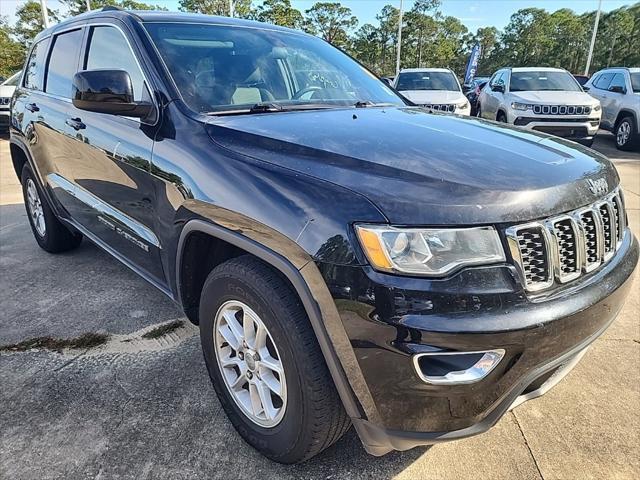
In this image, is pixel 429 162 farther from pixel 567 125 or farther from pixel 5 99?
pixel 5 99

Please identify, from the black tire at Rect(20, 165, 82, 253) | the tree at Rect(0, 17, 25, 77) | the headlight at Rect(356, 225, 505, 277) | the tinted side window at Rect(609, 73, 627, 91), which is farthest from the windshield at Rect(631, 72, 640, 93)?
the tree at Rect(0, 17, 25, 77)

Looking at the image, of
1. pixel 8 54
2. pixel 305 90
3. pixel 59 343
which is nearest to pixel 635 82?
pixel 305 90

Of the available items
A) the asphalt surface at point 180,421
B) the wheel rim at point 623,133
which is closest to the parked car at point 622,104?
the wheel rim at point 623,133

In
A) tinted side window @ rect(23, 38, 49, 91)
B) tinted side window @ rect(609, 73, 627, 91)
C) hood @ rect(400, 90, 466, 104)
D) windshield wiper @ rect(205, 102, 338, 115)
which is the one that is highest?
tinted side window @ rect(23, 38, 49, 91)

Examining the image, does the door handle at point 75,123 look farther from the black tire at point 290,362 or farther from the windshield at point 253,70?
the black tire at point 290,362

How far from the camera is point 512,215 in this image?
152 cm

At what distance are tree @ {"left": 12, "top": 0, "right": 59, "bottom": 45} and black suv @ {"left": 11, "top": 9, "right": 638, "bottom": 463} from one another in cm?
3183

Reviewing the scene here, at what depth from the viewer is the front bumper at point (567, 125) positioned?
9.33 meters

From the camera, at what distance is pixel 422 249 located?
4.83ft

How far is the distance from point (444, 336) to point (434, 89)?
33.8 feet

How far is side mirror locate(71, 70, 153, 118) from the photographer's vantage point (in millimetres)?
2248

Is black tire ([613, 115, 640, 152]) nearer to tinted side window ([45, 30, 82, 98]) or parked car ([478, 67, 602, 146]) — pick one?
parked car ([478, 67, 602, 146])

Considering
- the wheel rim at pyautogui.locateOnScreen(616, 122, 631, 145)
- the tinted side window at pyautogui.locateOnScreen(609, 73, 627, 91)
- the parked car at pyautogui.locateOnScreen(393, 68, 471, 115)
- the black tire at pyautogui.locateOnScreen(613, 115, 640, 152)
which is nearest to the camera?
the parked car at pyautogui.locateOnScreen(393, 68, 471, 115)

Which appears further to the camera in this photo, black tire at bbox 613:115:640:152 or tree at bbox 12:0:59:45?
tree at bbox 12:0:59:45
